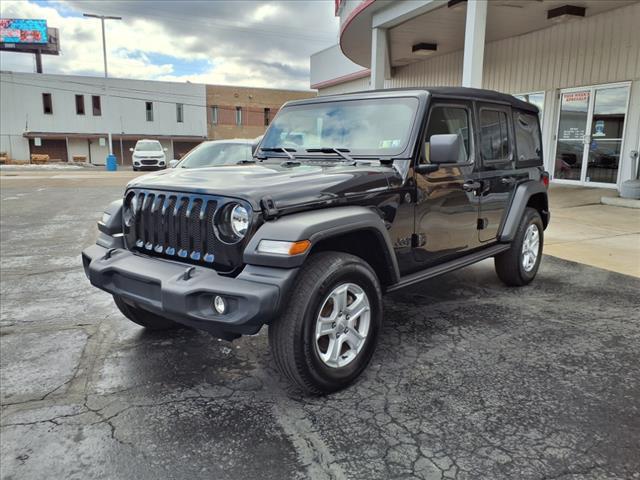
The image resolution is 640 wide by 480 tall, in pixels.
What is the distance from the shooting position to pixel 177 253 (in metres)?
3.08

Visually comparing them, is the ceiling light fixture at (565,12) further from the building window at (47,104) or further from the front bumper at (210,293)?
the building window at (47,104)

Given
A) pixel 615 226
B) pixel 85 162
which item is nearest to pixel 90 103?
pixel 85 162

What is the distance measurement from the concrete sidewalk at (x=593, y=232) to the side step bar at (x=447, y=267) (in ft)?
7.08

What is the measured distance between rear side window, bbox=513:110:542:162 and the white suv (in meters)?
23.1

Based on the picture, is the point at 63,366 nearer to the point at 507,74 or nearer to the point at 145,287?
the point at 145,287

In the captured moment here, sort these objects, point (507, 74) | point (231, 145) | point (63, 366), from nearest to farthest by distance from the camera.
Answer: point (63, 366), point (231, 145), point (507, 74)

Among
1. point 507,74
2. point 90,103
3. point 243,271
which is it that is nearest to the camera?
point 243,271

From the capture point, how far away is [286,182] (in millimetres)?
3051

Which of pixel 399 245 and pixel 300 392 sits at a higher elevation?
pixel 399 245

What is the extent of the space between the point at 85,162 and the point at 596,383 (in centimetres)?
4538

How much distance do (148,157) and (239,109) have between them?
23.1m

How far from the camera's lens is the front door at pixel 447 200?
3.78 m

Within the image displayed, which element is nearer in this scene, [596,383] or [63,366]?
[596,383]

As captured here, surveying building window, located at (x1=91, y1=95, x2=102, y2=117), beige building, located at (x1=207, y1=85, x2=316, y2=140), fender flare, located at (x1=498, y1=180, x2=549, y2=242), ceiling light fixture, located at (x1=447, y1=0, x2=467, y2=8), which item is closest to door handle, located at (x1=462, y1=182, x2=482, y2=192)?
fender flare, located at (x1=498, y1=180, x2=549, y2=242)
